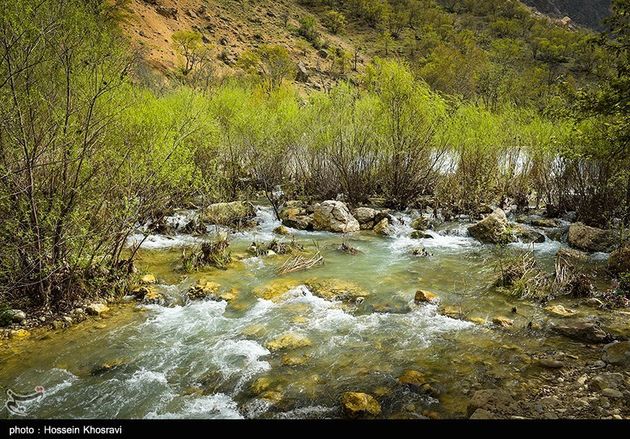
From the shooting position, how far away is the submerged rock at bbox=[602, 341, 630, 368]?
553 cm

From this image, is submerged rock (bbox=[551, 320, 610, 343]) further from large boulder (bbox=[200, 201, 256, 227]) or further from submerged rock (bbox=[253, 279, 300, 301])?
large boulder (bbox=[200, 201, 256, 227])

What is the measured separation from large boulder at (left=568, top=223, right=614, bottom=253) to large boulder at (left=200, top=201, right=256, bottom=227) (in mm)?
9369

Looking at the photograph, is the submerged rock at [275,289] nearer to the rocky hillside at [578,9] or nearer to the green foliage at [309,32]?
the green foliage at [309,32]

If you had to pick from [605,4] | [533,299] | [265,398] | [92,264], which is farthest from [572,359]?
[605,4]

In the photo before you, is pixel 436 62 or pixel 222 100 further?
pixel 436 62

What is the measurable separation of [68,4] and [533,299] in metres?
9.22

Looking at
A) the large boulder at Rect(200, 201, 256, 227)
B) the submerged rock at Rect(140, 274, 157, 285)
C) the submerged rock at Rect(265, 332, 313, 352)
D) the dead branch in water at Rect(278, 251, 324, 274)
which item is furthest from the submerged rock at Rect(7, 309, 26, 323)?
the large boulder at Rect(200, 201, 256, 227)

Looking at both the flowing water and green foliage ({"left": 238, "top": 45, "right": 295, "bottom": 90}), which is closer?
the flowing water

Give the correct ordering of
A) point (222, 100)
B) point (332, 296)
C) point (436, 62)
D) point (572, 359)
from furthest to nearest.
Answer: point (436, 62) < point (222, 100) < point (332, 296) < point (572, 359)

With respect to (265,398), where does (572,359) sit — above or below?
above

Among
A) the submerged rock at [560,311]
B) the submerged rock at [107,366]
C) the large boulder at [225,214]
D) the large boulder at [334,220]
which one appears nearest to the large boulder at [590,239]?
the submerged rock at [560,311]

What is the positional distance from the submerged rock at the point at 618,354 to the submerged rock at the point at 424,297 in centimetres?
288

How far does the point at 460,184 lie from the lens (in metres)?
16.1

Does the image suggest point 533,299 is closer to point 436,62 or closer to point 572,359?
point 572,359
